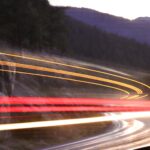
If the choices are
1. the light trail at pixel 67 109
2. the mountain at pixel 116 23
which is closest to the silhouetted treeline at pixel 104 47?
the mountain at pixel 116 23

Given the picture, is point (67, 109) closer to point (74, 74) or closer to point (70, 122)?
point (70, 122)

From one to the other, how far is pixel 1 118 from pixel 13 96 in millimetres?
274

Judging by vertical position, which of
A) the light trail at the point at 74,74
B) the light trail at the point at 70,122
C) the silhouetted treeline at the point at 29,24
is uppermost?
the silhouetted treeline at the point at 29,24

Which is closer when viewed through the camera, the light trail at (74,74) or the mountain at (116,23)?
the light trail at (74,74)

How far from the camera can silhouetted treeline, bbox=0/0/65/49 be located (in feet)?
11.7

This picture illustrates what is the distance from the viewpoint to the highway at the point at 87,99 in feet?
11.6

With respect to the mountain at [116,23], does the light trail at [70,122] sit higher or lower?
lower

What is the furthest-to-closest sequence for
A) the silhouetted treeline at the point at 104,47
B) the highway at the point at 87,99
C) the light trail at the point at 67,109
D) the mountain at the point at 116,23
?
1. the mountain at the point at 116,23
2. the silhouetted treeline at the point at 104,47
3. the highway at the point at 87,99
4. the light trail at the point at 67,109

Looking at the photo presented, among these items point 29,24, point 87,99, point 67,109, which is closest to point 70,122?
point 67,109

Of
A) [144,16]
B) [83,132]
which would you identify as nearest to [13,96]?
[83,132]

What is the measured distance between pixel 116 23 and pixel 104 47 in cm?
54

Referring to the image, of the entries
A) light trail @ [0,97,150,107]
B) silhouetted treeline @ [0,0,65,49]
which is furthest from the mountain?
light trail @ [0,97,150,107]

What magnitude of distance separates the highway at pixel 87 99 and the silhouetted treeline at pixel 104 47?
0.16 meters

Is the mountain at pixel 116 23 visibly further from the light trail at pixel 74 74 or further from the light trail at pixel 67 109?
the light trail at pixel 67 109
